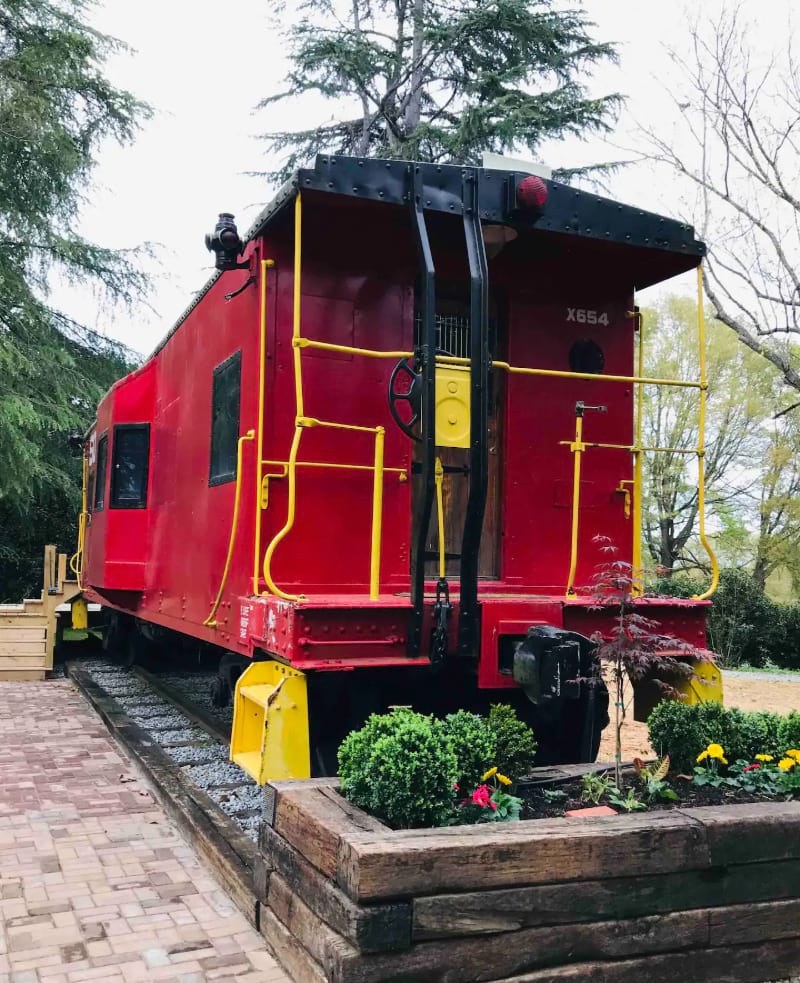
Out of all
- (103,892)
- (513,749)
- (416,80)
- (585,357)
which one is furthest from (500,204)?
(416,80)

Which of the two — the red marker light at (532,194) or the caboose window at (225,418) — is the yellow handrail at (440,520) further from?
the red marker light at (532,194)

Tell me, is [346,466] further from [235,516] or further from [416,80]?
[416,80]

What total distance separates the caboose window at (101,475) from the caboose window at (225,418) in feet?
11.1

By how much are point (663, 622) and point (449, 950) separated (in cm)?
241

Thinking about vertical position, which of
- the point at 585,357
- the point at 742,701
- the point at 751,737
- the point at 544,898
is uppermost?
the point at 585,357

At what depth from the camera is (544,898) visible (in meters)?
2.62

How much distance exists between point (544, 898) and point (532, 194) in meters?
3.10

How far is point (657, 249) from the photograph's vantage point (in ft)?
15.6

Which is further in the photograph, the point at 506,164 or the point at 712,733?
the point at 506,164

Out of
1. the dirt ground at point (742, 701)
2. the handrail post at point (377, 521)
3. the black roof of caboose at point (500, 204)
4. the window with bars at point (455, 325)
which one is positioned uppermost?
the black roof of caboose at point (500, 204)

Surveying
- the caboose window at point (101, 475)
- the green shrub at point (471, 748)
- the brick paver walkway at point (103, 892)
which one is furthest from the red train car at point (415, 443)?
the caboose window at point (101, 475)

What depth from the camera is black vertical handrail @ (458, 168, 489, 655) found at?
3.88 meters

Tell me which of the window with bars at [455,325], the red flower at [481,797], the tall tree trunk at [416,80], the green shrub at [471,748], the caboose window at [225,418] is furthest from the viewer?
the tall tree trunk at [416,80]

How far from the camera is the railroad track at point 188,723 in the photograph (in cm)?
503
